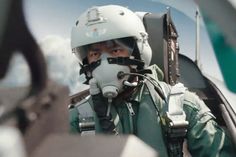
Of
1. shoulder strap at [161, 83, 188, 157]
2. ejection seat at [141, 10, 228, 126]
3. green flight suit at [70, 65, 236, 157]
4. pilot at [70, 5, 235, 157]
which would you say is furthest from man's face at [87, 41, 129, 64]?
ejection seat at [141, 10, 228, 126]

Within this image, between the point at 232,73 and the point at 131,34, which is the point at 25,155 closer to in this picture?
the point at 232,73

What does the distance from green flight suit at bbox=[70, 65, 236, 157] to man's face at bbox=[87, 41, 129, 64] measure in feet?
0.57

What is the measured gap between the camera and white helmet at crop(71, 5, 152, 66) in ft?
6.84

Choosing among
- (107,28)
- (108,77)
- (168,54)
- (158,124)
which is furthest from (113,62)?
(168,54)

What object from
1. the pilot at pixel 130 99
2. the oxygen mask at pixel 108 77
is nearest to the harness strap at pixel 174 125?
the pilot at pixel 130 99

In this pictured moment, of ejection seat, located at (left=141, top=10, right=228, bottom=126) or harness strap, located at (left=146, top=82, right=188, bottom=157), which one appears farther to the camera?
ejection seat, located at (left=141, top=10, right=228, bottom=126)

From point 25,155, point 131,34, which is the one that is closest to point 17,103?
point 25,155

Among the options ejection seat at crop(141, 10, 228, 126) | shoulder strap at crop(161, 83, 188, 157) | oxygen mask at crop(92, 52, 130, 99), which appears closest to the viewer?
shoulder strap at crop(161, 83, 188, 157)

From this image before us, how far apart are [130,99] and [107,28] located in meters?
0.30

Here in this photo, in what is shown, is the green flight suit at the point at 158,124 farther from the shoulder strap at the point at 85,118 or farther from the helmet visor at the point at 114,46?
the helmet visor at the point at 114,46

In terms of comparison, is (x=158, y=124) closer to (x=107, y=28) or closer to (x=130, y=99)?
(x=130, y=99)

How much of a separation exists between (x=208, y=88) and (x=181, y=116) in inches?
28.3

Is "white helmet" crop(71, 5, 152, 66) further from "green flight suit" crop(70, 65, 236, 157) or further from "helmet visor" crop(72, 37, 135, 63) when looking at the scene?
"green flight suit" crop(70, 65, 236, 157)

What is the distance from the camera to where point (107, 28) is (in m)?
2.09
